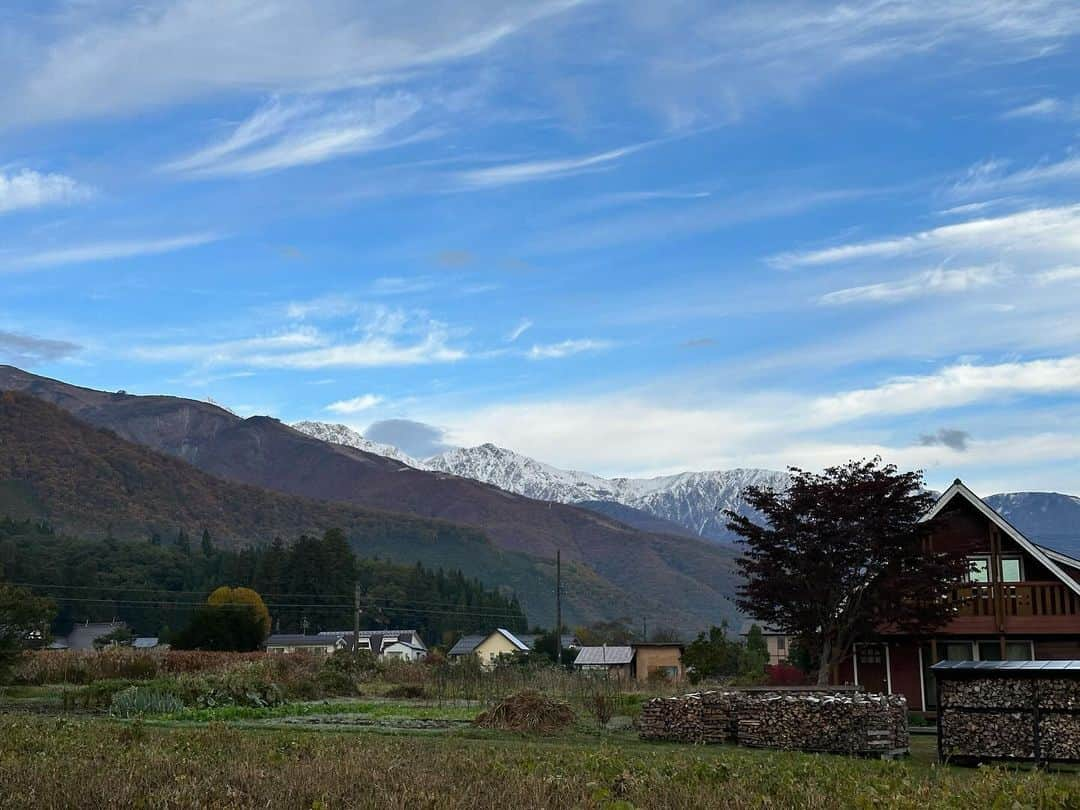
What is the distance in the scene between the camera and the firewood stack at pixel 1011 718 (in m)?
19.5

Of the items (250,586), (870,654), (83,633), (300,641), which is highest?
(250,586)

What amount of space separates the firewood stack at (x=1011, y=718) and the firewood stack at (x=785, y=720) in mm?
2071

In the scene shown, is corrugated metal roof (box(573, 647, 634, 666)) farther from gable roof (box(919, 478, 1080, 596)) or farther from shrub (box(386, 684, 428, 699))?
gable roof (box(919, 478, 1080, 596))

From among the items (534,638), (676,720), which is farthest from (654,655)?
(676,720)

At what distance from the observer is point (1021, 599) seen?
116ft

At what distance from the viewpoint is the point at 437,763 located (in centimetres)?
1354

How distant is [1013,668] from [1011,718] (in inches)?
32.2

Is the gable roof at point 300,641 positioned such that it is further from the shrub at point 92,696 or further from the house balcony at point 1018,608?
the house balcony at point 1018,608

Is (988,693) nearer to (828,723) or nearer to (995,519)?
(828,723)

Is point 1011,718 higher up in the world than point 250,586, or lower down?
lower down

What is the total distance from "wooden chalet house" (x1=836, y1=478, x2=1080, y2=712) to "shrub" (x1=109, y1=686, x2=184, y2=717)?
19.7m

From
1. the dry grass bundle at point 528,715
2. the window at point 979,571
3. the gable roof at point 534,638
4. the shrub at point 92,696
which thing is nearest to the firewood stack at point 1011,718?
the dry grass bundle at point 528,715

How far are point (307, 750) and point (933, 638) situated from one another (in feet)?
84.0

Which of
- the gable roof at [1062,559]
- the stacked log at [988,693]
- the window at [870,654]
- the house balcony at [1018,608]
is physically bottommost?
the stacked log at [988,693]
